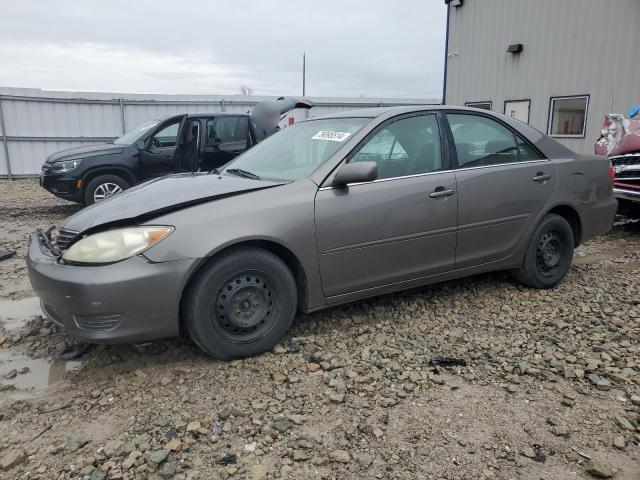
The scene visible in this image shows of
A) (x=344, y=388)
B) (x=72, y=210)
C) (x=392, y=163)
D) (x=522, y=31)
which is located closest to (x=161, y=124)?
(x=72, y=210)

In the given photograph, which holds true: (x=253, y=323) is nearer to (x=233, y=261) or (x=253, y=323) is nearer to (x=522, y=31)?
(x=233, y=261)

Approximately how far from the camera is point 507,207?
4027mm

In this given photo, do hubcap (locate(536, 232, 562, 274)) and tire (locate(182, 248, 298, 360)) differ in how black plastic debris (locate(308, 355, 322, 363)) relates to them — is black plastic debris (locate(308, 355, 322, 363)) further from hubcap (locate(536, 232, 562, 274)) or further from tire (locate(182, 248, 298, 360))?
hubcap (locate(536, 232, 562, 274))

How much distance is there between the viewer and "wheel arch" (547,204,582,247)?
4418 mm

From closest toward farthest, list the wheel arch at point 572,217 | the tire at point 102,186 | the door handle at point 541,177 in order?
the door handle at point 541,177 < the wheel arch at point 572,217 < the tire at point 102,186

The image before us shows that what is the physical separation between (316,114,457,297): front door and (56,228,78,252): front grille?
1508 millimetres

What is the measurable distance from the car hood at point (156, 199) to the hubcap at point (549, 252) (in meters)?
2.46

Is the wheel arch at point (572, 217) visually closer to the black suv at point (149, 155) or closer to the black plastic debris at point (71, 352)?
the black plastic debris at point (71, 352)

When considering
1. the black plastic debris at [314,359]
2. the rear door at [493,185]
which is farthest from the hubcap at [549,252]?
the black plastic debris at [314,359]

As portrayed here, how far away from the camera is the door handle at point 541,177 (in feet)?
13.7

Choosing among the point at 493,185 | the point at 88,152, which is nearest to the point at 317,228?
the point at 493,185

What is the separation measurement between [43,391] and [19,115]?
12.7m

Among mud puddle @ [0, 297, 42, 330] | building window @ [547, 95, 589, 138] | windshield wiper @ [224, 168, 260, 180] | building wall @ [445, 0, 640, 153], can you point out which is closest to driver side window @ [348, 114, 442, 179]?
windshield wiper @ [224, 168, 260, 180]

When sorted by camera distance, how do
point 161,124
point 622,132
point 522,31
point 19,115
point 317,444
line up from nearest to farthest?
point 317,444
point 622,132
point 161,124
point 522,31
point 19,115
